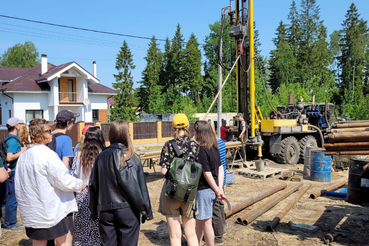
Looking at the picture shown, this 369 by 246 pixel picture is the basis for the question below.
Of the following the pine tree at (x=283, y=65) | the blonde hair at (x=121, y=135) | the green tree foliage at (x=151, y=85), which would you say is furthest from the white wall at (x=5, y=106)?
the pine tree at (x=283, y=65)

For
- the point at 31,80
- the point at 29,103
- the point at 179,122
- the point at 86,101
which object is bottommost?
the point at 179,122

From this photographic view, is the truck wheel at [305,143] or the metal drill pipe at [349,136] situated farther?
the truck wheel at [305,143]

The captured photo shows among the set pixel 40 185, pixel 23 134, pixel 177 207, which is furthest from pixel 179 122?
pixel 23 134

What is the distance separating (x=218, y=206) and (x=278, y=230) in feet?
4.43

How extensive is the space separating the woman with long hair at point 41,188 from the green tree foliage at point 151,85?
38524 millimetres

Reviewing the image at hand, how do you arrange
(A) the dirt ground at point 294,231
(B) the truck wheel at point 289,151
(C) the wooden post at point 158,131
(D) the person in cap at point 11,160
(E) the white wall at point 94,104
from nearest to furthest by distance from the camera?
(A) the dirt ground at point 294,231 → (D) the person in cap at point 11,160 → (B) the truck wheel at point 289,151 → (C) the wooden post at point 158,131 → (E) the white wall at point 94,104

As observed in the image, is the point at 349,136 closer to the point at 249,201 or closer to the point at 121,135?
the point at 249,201

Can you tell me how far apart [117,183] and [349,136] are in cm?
322

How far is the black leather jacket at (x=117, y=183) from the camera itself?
2924 mm

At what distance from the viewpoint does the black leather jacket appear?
2.92 m

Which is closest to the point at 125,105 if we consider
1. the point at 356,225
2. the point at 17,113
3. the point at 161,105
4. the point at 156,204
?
the point at 161,105

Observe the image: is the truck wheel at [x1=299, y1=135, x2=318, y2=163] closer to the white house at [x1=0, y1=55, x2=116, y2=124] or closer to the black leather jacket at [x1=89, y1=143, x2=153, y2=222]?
the black leather jacket at [x1=89, y1=143, x2=153, y2=222]

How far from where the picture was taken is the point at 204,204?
3.81 m

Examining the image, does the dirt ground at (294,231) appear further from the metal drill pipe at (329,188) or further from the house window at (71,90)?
the house window at (71,90)
